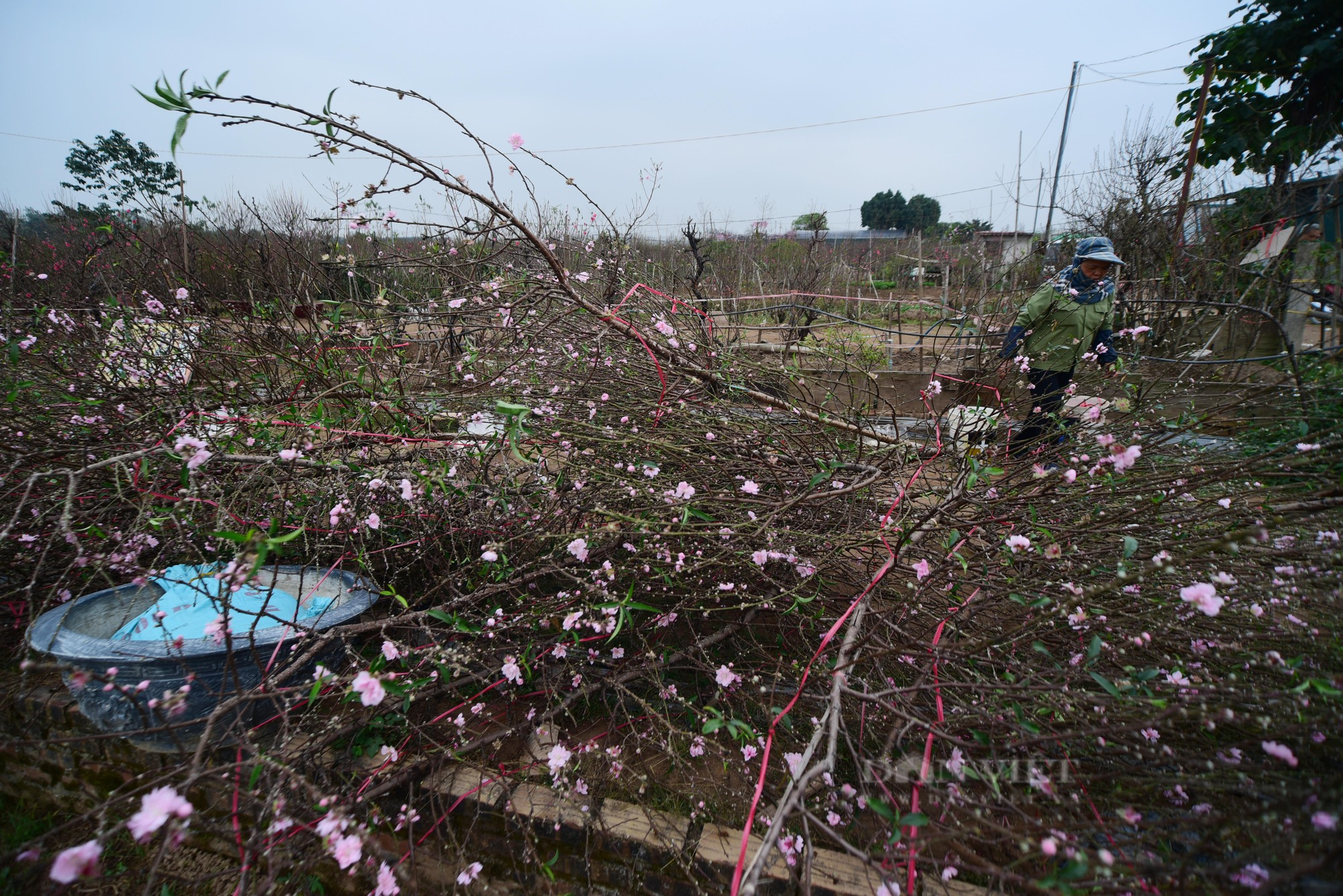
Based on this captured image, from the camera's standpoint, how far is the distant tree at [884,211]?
152 feet

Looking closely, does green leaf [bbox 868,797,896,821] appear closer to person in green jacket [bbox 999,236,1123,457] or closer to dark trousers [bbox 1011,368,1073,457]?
dark trousers [bbox 1011,368,1073,457]

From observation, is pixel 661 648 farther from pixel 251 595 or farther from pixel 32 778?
pixel 32 778

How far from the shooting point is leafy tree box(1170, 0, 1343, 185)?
708 cm

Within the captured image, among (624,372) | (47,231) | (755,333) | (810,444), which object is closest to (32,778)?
(624,372)

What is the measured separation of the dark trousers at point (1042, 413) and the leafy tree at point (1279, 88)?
5.45 meters

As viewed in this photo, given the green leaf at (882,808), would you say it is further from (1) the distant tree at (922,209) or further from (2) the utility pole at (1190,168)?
(1) the distant tree at (922,209)

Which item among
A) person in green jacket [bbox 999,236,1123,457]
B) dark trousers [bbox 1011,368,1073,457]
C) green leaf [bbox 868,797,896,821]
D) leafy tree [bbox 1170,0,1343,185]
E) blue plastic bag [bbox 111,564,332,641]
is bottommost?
blue plastic bag [bbox 111,564,332,641]

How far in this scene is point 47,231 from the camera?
40.2ft

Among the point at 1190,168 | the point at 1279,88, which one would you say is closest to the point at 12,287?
the point at 1190,168

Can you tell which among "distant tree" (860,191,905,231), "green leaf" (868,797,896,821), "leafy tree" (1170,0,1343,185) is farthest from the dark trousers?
"distant tree" (860,191,905,231)

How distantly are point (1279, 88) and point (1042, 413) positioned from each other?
28.4 feet

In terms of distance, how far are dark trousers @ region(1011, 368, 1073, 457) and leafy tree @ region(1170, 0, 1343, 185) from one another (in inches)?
214

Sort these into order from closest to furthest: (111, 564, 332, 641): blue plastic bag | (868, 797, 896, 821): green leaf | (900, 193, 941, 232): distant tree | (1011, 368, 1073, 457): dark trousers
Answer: (868, 797, 896, 821): green leaf < (111, 564, 332, 641): blue plastic bag < (1011, 368, 1073, 457): dark trousers < (900, 193, 941, 232): distant tree

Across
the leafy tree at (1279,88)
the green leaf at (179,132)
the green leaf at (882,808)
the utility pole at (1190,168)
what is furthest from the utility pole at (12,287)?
the leafy tree at (1279,88)
